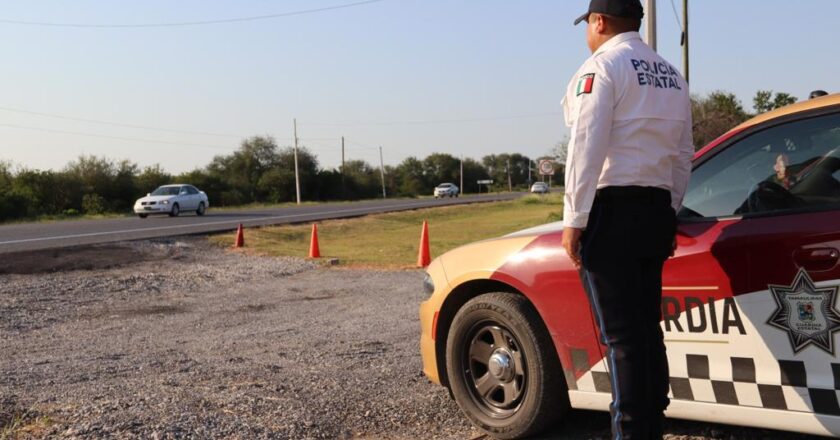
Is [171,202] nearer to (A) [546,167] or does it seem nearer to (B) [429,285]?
(A) [546,167]

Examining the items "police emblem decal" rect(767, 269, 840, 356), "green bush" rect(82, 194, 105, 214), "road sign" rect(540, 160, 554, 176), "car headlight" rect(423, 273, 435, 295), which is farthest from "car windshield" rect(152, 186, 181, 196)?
"police emblem decal" rect(767, 269, 840, 356)

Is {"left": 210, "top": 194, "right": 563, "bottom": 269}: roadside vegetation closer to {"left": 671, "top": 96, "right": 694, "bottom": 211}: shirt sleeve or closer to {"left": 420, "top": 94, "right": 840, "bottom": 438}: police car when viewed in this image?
{"left": 420, "top": 94, "right": 840, "bottom": 438}: police car

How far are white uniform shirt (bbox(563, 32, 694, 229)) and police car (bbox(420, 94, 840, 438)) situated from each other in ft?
1.76

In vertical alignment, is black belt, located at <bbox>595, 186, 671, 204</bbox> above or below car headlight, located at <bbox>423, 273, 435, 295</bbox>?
above

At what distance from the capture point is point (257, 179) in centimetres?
8169

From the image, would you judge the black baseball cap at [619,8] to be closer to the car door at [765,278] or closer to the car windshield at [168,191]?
the car door at [765,278]

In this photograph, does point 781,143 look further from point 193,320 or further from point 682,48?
point 682,48

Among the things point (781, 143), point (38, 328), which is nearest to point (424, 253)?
point (38, 328)

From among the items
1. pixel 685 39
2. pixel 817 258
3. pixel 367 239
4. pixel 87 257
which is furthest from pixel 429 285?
pixel 685 39

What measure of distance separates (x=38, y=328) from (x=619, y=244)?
24.1 ft

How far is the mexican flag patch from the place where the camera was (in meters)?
2.99

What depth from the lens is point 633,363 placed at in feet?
9.98

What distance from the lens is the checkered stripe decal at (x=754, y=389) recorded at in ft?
10.3

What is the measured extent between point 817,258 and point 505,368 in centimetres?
159
